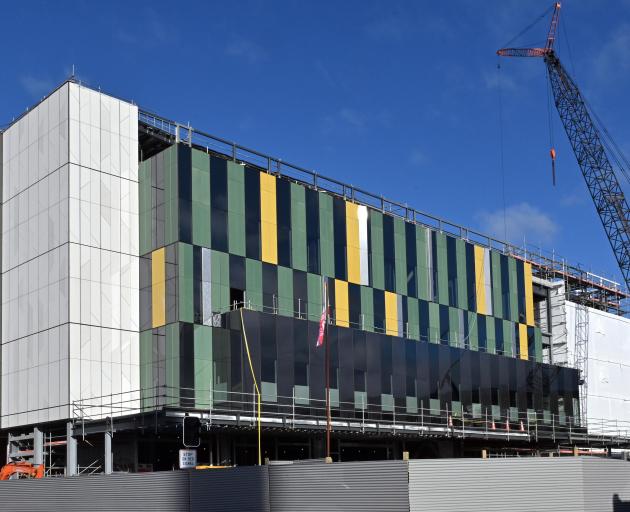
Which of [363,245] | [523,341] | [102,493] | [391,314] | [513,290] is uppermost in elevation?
[363,245]

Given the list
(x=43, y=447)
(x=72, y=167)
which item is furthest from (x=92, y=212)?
(x=43, y=447)

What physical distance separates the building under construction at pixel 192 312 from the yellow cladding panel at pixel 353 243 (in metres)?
0.12

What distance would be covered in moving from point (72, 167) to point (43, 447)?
16.9m

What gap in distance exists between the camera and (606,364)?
90.9m

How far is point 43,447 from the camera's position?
55938mm

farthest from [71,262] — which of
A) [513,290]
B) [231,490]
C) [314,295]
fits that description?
[513,290]

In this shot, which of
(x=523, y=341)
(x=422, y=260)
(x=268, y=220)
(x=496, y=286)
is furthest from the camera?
(x=523, y=341)

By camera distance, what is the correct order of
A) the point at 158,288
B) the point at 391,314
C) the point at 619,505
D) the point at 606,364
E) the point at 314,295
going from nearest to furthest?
the point at 619,505 → the point at 158,288 → the point at 314,295 → the point at 391,314 → the point at 606,364

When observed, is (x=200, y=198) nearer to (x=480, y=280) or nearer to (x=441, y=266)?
(x=441, y=266)

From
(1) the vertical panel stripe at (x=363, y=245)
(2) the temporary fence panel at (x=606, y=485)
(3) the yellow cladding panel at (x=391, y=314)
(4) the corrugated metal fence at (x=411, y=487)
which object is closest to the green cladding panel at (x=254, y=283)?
(1) the vertical panel stripe at (x=363, y=245)

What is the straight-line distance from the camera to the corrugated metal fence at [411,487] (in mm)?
26594

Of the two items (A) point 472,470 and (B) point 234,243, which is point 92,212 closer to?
(B) point 234,243

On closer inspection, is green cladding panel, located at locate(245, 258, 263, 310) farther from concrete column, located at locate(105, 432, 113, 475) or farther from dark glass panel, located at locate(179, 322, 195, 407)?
concrete column, located at locate(105, 432, 113, 475)

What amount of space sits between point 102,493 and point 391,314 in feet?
123
